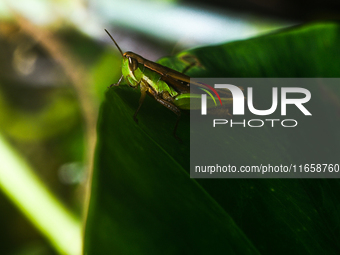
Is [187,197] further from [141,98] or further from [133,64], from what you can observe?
[133,64]

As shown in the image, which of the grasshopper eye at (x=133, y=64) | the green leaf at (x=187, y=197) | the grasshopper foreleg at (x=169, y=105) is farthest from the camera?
the grasshopper eye at (x=133, y=64)

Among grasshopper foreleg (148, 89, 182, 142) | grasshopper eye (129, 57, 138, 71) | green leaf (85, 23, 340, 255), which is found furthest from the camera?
grasshopper eye (129, 57, 138, 71)

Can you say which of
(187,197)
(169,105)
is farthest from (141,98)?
(187,197)

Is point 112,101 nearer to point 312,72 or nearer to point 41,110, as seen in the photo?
point 312,72

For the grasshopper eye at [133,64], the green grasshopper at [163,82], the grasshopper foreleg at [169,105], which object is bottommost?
the grasshopper foreleg at [169,105]

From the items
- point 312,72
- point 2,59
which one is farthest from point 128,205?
point 2,59

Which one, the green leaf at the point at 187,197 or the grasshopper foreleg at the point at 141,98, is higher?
Result: the grasshopper foreleg at the point at 141,98

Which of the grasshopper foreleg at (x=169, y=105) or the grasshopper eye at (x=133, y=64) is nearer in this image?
the grasshopper foreleg at (x=169, y=105)

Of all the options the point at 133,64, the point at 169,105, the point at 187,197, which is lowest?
the point at 187,197
